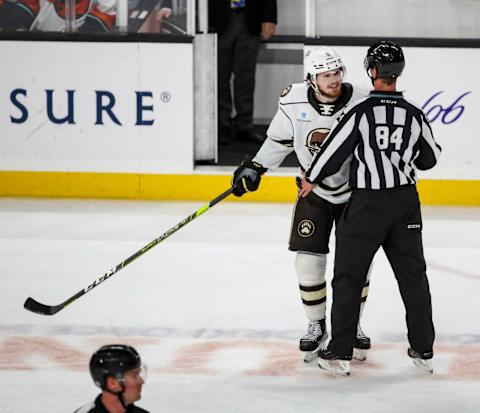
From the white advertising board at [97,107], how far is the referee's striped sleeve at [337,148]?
297cm

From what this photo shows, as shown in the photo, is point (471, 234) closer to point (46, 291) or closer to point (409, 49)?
point (409, 49)

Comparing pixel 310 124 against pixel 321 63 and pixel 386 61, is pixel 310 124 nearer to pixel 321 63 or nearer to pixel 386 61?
pixel 321 63

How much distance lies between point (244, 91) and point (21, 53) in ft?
4.61

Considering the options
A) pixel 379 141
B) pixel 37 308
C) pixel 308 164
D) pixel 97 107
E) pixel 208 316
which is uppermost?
pixel 379 141

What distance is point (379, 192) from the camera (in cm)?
359

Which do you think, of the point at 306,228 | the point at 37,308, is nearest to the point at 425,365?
the point at 306,228

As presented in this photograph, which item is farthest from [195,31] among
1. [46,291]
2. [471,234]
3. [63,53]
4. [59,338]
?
[59,338]

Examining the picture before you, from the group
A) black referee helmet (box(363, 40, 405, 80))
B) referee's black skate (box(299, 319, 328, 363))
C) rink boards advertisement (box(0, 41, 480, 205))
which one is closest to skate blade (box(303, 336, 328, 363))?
referee's black skate (box(299, 319, 328, 363))

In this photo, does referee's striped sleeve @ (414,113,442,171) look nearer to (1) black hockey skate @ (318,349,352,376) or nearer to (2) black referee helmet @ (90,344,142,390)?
(1) black hockey skate @ (318,349,352,376)

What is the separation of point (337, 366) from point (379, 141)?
0.70m

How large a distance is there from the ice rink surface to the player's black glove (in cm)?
52

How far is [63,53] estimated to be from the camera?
6.51 metres

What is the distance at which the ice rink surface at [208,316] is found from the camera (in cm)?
356

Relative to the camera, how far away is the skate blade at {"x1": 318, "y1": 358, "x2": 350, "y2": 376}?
12.2 feet
